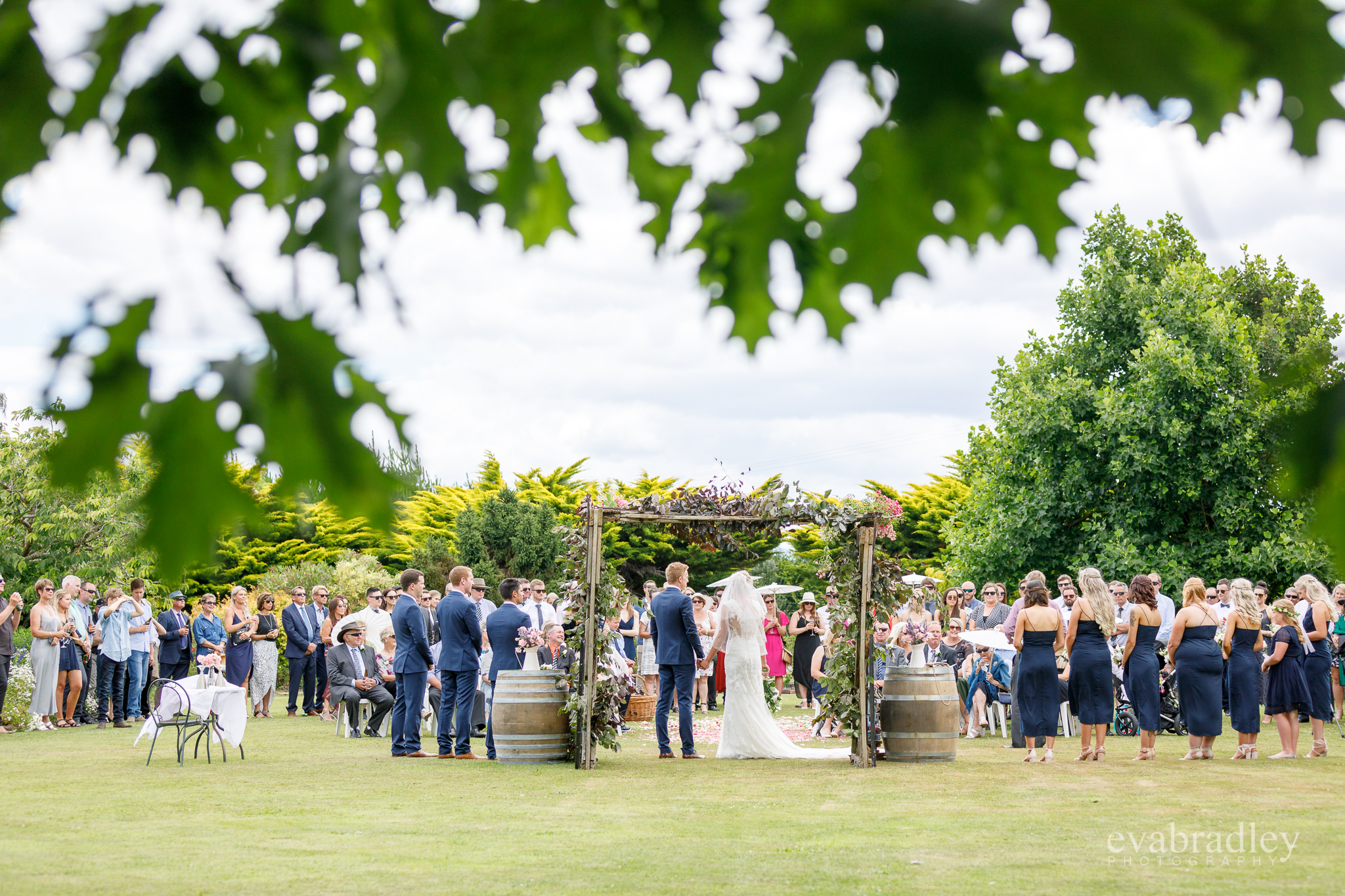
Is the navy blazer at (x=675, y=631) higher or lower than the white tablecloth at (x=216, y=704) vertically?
higher

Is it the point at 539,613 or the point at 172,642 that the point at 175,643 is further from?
the point at 539,613

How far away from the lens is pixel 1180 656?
11102 mm

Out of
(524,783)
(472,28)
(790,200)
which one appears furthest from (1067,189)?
(524,783)

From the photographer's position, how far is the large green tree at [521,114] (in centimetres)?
144

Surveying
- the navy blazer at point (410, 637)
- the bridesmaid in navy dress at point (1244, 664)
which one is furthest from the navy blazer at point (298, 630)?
the bridesmaid in navy dress at point (1244, 664)

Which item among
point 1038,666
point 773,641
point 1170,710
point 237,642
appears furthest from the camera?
point 773,641

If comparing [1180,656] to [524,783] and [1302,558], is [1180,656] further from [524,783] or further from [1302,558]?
[1302,558]

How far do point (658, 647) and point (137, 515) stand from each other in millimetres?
10280

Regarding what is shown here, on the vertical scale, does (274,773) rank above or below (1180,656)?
below

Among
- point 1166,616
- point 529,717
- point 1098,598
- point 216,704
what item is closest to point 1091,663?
point 1098,598

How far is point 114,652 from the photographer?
1488 cm

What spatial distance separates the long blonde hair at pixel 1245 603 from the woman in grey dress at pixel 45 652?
1356 centimetres

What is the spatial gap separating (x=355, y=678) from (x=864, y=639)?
658 cm

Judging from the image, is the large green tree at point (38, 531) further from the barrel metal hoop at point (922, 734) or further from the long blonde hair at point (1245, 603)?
the long blonde hair at point (1245, 603)
